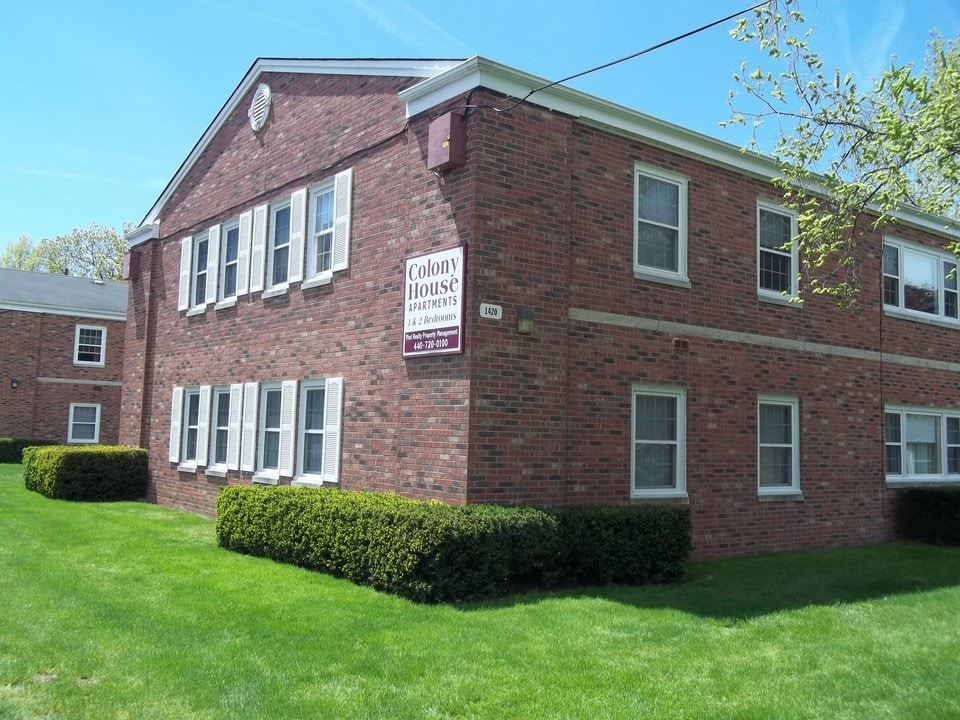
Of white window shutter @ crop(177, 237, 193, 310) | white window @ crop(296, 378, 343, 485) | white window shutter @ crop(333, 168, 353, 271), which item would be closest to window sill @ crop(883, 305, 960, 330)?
white window shutter @ crop(333, 168, 353, 271)

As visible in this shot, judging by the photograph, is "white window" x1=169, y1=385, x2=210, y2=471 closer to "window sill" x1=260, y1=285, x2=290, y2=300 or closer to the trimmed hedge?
"window sill" x1=260, y1=285, x2=290, y2=300

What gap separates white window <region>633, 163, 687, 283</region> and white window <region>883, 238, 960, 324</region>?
17.8 feet

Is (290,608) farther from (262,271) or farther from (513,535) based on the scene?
(262,271)

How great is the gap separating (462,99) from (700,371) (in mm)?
5130

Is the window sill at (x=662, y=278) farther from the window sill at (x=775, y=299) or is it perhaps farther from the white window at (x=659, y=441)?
the window sill at (x=775, y=299)

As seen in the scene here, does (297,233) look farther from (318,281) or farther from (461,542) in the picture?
(461,542)

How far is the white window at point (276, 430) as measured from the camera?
13539 mm

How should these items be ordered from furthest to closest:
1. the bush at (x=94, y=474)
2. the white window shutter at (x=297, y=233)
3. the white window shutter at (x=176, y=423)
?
the bush at (x=94, y=474) → the white window shutter at (x=176, y=423) → the white window shutter at (x=297, y=233)

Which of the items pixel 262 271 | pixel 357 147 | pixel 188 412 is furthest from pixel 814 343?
pixel 188 412

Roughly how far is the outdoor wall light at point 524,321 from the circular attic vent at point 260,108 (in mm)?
7800

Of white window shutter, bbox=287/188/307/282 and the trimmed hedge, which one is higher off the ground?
white window shutter, bbox=287/188/307/282

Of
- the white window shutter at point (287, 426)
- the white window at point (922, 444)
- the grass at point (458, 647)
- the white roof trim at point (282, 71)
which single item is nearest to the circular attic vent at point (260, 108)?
the white roof trim at point (282, 71)

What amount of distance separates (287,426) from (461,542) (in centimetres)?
583

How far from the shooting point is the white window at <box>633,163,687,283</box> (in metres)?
12.1
